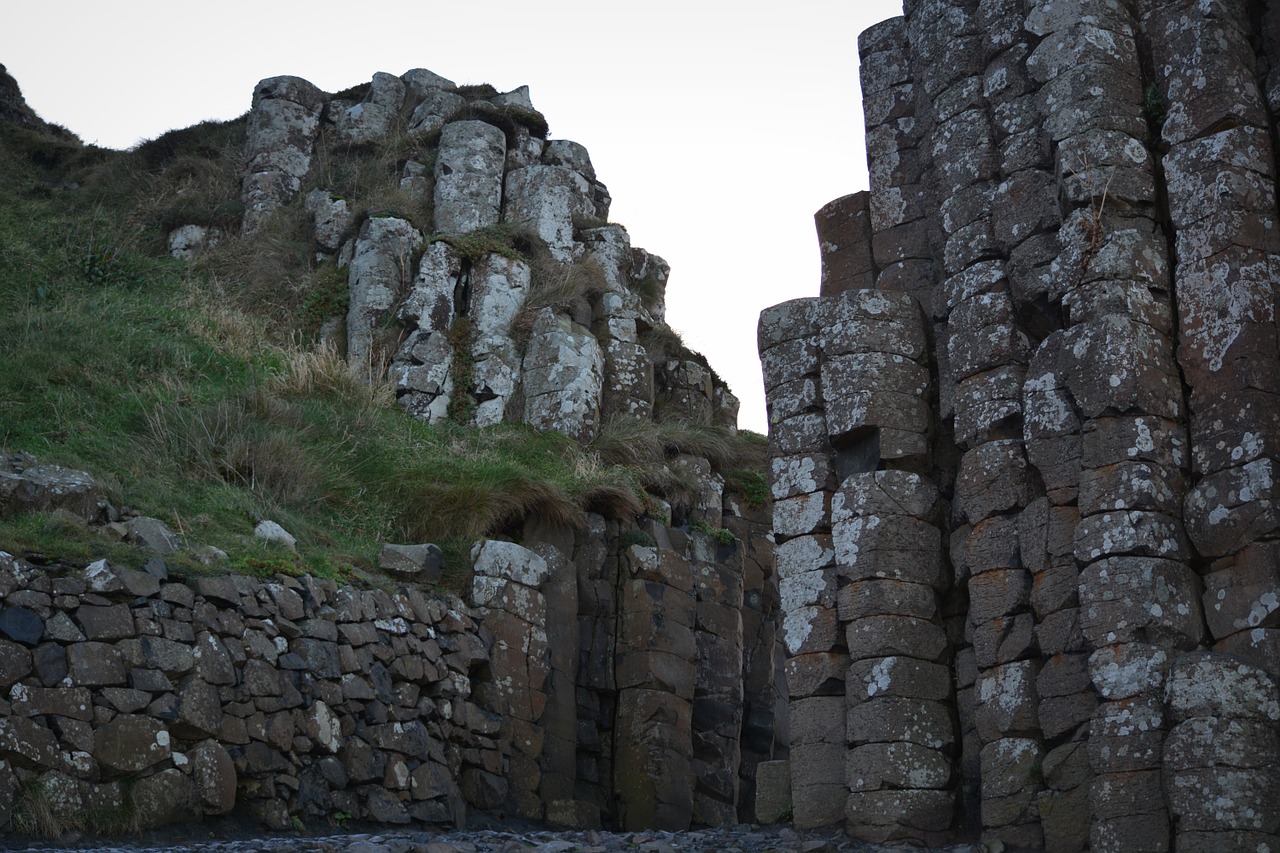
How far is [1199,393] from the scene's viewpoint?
378 inches

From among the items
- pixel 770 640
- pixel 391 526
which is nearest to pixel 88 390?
pixel 391 526

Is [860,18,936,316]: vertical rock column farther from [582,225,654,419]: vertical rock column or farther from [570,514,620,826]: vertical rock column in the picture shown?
[582,225,654,419]: vertical rock column

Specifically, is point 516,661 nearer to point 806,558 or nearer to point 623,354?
point 806,558

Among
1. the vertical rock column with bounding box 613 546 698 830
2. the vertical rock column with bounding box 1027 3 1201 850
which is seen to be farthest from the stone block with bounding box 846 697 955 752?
the vertical rock column with bounding box 613 546 698 830

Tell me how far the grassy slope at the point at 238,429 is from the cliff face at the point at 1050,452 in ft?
16.1

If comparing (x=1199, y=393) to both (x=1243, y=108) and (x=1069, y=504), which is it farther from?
(x=1243, y=108)

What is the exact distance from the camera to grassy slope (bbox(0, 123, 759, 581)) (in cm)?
1370

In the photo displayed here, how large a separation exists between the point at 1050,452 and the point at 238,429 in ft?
28.9

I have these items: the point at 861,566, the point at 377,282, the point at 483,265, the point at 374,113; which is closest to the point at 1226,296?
the point at 861,566

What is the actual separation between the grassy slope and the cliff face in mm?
4895

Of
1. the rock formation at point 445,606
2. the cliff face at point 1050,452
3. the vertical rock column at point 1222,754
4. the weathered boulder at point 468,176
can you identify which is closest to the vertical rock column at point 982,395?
the cliff face at point 1050,452

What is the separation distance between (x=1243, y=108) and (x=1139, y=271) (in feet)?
4.54

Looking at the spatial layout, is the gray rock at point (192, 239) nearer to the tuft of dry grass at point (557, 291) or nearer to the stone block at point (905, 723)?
the tuft of dry grass at point (557, 291)

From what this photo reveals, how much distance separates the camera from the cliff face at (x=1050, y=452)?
8.95 metres
